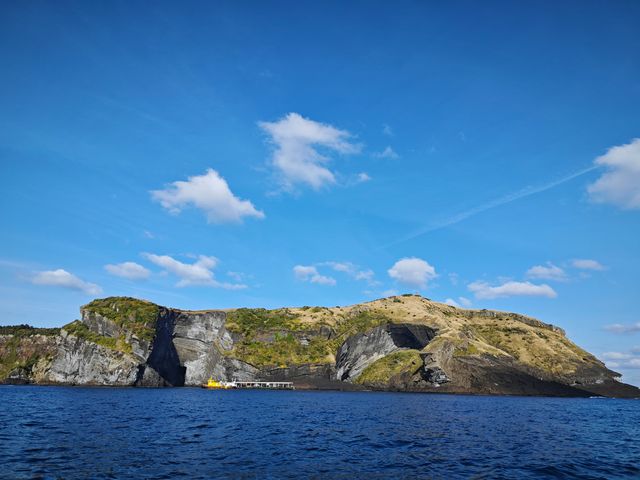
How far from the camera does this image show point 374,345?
183 m

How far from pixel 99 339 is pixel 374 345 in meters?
114

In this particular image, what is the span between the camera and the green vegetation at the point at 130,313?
6939 inches

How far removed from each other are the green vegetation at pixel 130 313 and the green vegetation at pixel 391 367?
90100mm

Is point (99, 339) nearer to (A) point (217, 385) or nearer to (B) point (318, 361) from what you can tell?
(A) point (217, 385)

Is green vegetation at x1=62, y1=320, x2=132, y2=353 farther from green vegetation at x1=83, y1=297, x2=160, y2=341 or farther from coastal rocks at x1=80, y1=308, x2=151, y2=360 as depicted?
green vegetation at x1=83, y1=297, x2=160, y2=341

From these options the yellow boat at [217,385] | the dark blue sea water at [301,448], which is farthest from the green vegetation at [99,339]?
the dark blue sea water at [301,448]

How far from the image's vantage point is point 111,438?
127ft

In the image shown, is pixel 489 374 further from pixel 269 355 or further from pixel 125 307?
pixel 125 307

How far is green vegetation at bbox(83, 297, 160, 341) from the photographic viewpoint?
176 meters

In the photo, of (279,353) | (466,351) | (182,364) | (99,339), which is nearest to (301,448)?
(466,351)

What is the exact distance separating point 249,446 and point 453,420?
35.7 metres

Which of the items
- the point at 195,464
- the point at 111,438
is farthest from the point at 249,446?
the point at 111,438

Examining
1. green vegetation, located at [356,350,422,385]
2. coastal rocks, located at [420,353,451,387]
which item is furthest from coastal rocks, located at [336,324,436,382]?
coastal rocks, located at [420,353,451,387]

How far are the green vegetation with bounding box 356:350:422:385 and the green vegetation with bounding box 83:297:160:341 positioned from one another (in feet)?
296
